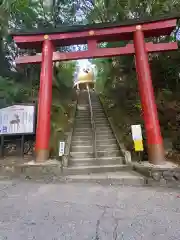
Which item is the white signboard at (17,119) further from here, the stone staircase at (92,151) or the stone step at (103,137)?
the stone step at (103,137)

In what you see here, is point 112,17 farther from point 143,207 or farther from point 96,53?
point 143,207

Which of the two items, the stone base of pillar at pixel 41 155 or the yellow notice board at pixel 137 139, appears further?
the stone base of pillar at pixel 41 155

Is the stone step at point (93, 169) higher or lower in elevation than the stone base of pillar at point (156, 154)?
lower

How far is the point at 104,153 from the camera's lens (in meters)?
8.53

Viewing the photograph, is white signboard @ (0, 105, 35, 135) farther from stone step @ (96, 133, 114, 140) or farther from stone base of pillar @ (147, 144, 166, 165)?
stone base of pillar @ (147, 144, 166, 165)

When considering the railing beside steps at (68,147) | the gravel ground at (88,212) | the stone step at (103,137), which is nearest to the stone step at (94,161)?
the railing beside steps at (68,147)

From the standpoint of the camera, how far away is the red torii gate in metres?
7.69

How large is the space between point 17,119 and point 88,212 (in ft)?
18.2

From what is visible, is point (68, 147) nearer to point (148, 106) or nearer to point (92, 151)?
point (92, 151)

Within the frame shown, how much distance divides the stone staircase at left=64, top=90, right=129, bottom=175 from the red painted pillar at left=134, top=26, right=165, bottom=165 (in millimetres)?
1082

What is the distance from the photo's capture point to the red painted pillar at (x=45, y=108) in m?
7.66

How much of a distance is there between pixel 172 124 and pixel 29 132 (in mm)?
5749

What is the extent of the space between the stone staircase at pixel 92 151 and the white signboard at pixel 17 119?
1860 millimetres

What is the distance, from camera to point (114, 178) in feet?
21.6
